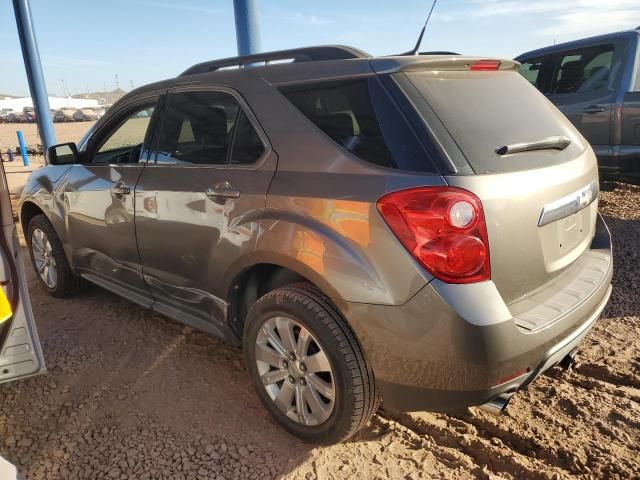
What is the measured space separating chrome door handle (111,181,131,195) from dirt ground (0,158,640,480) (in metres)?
1.04

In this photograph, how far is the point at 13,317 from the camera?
250 cm

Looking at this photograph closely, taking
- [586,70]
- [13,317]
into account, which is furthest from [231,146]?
[586,70]

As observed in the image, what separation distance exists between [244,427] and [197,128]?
5.34 feet

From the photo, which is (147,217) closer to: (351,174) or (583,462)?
(351,174)

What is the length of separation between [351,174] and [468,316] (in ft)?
2.34

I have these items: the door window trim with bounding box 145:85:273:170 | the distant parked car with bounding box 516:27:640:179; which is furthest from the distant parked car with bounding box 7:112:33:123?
the door window trim with bounding box 145:85:273:170

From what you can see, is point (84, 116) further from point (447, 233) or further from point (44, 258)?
point (447, 233)

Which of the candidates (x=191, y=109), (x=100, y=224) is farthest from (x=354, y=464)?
(x=100, y=224)

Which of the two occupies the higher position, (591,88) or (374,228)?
(591,88)

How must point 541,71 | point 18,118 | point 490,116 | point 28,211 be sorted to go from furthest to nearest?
1. point 18,118
2. point 541,71
3. point 28,211
4. point 490,116

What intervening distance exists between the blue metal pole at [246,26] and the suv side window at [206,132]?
2901mm

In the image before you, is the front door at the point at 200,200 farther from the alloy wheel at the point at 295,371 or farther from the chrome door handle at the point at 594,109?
the chrome door handle at the point at 594,109

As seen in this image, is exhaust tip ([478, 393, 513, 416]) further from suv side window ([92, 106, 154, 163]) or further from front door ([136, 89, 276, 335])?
suv side window ([92, 106, 154, 163])

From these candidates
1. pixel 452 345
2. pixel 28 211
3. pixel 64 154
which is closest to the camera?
pixel 452 345
